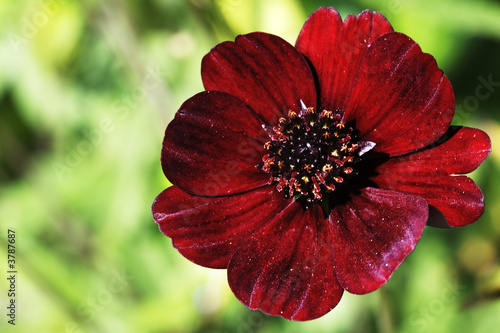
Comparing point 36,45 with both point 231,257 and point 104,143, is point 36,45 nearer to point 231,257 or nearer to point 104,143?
point 104,143

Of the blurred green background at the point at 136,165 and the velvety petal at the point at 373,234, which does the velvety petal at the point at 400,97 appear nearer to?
the velvety petal at the point at 373,234

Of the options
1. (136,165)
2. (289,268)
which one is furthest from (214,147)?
(136,165)

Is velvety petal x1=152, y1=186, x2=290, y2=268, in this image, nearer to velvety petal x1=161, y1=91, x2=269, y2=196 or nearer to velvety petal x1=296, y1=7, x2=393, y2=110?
velvety petal x1=161, y1=91, x2=269, y2=196

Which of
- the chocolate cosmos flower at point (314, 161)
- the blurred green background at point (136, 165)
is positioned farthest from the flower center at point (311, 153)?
the blurred green background at point (136, 165)

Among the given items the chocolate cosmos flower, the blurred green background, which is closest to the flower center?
the chocolate cosmos flower

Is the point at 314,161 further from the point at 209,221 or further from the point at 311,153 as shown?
the point at 209,221
